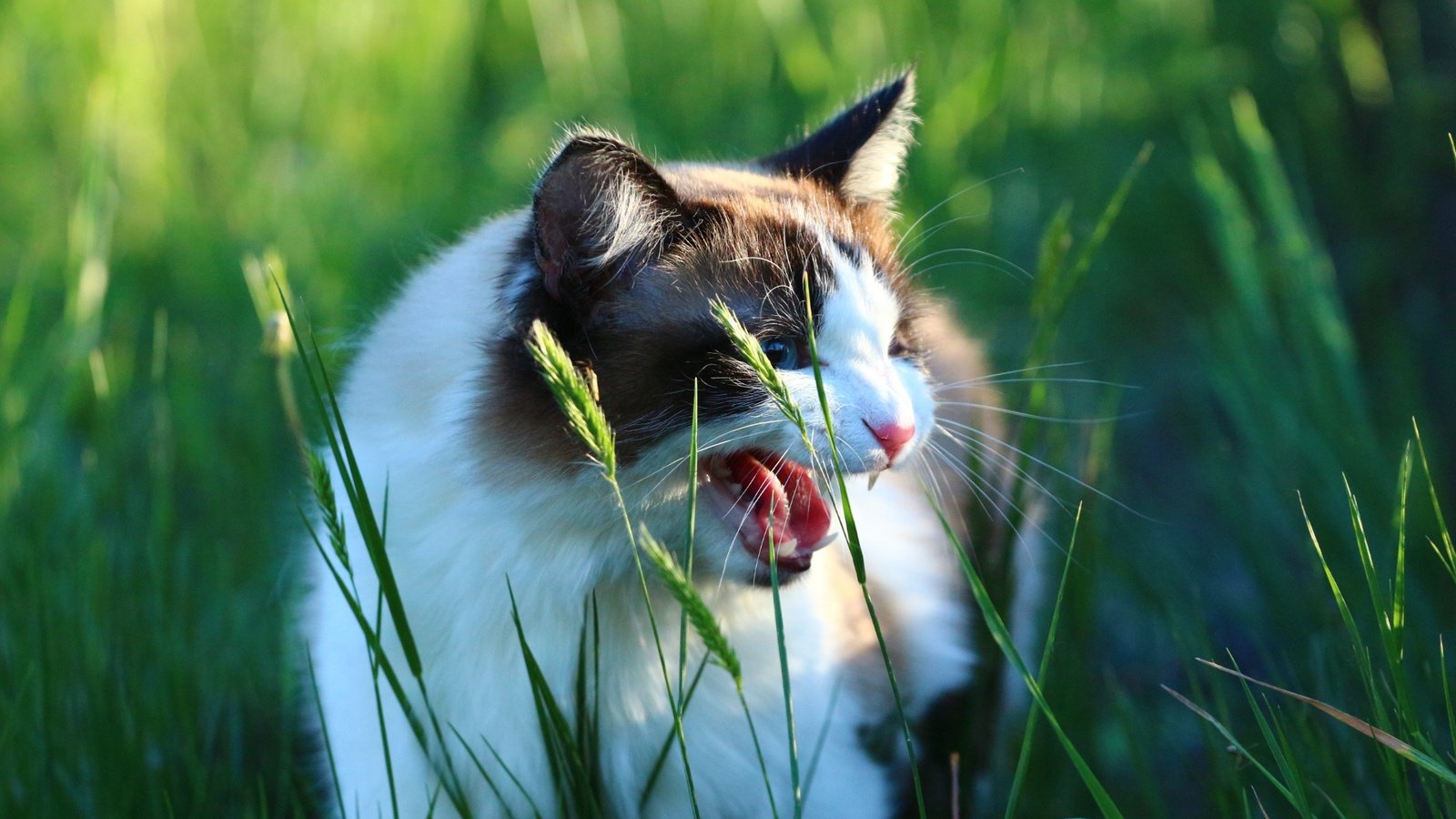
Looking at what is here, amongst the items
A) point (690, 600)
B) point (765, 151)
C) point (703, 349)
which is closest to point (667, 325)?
point (703, 349)

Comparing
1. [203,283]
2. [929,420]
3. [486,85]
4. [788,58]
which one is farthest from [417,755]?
[486,85]

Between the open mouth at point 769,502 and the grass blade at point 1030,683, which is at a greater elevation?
the open mouth at point 769,502

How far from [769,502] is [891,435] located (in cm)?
21

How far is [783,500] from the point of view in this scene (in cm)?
154

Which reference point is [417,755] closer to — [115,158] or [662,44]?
[115,158]

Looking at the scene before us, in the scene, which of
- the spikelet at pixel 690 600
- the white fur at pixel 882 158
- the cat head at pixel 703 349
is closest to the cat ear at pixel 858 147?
the white fur at pixel 882 158

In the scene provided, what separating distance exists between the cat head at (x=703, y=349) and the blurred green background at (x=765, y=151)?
41cm

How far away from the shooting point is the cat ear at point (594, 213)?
145 cm

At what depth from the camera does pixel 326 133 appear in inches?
150

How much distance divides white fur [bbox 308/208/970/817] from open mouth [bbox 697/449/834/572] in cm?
3

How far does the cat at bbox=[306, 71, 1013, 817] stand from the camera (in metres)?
1.51

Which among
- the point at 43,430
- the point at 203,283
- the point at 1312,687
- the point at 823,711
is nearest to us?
the point at 823,711

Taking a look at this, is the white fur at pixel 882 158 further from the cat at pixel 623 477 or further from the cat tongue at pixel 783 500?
the cat tongue at pixel 783 500

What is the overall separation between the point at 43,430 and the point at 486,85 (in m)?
2.35
